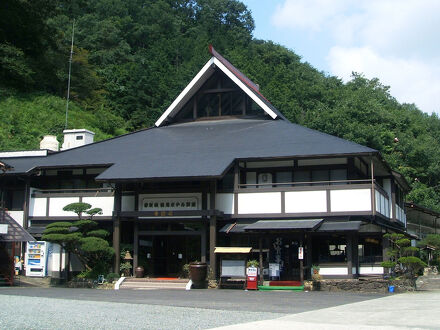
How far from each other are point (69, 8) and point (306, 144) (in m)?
55.4

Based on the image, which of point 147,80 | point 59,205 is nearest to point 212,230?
point 59,205

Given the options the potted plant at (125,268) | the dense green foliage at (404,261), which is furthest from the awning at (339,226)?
the potted plant at (125,268)

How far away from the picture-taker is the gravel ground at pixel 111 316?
35.3 ft

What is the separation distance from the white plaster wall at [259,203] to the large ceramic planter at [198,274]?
3052 mm

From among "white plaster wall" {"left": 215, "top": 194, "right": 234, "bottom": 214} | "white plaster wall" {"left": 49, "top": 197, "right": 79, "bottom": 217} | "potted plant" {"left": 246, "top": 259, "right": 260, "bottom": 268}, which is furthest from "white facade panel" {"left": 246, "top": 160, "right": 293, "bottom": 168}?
"white plaster wall" {"left": 49, "top": 197, "right": 79, "bottom": 217}

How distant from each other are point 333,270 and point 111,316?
13446 mm

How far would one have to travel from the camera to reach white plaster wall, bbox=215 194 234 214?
984 inches

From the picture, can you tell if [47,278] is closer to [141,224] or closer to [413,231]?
[141,224]

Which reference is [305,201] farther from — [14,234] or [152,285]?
[14,234]

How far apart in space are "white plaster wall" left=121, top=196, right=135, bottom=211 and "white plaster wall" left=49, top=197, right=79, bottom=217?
258cm

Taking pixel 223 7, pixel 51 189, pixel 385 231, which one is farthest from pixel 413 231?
pixel 223 7

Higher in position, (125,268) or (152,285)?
(125,268)

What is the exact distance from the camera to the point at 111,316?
39.9 ft

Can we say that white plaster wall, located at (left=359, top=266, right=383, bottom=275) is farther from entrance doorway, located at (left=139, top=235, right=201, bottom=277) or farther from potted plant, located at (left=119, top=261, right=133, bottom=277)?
potted plant, located at (left=119, top=261, right=133, bottom=277)
